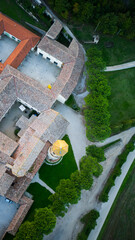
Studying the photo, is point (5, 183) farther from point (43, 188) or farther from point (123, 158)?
point (123, 158)

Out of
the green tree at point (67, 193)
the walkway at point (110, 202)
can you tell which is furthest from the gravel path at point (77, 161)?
the green tree at point (67, 193)

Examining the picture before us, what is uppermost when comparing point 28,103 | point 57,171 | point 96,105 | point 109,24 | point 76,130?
point 109,24

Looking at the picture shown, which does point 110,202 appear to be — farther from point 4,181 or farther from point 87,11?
point 87,11

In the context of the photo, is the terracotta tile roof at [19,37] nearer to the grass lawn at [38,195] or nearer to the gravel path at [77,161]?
the gravel path at [77,161]

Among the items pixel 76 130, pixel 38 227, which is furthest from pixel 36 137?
pixel 38 227

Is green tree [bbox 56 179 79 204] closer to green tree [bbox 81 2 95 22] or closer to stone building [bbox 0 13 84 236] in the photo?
stone building [bbox 0 13 84 236]

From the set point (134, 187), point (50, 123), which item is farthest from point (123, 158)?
point (50, 123)

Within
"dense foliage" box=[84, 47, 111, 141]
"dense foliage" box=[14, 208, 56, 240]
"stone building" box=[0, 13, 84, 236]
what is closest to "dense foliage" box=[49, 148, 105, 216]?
"dense foliage" box=[14, 208, 56, 240]
